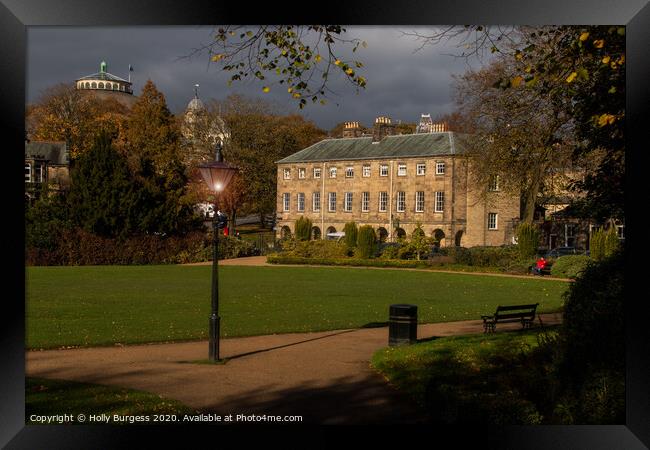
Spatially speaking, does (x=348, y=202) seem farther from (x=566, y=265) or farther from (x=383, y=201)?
(x=566, y=265)

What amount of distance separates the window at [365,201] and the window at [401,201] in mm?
1975

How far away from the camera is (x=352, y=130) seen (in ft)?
162

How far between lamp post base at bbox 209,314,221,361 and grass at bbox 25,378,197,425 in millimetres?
2330

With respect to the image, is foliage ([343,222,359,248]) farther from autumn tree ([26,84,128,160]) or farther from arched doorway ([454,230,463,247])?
autumn tree ([26,84,128,160])

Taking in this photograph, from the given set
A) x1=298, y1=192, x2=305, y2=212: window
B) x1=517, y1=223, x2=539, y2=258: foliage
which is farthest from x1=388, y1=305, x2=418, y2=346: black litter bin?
x1=298, y1=192, x2=305, y2=212: window

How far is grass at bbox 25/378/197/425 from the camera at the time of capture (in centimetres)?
824

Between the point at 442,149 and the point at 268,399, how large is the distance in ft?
116

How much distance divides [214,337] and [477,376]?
14.2 ft

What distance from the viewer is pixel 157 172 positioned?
43.6 m

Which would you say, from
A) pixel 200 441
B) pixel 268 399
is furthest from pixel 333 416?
pixel 200 441

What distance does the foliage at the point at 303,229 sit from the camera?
43.3 m
